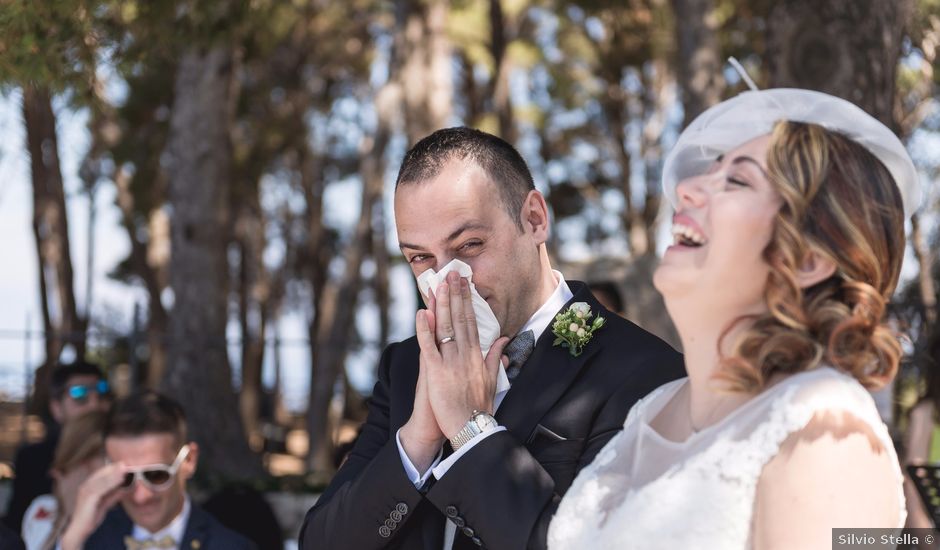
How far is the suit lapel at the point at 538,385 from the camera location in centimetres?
244

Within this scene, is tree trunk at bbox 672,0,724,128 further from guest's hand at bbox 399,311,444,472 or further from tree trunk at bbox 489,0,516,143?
tree trunk at bbox 489,0,516,143

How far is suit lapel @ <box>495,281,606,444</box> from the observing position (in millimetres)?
2438

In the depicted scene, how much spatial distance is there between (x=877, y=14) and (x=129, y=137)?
16792 mm

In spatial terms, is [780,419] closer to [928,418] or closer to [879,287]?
[879,287]

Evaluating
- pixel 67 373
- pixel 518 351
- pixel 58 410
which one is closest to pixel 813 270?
pixel 518 351

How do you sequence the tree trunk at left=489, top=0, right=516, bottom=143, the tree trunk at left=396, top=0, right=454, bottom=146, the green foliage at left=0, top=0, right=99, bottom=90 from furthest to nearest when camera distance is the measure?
the tree trunk at left=489, top=0, right=516, bottom=143 < the tree trunk at left=396, top=0, right=454, bottom=146 < the green foliage at left=0, top=0, right=99, bottom=90

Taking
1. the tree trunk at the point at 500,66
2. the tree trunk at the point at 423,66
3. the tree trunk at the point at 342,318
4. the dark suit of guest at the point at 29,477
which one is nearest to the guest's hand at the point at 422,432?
the dark suit of guest at the point at 29,477

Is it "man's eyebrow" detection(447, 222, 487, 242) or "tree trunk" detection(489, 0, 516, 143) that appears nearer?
"man's eyebrow" detection(447, 222, 487, 242)

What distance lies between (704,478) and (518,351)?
0.93 metres

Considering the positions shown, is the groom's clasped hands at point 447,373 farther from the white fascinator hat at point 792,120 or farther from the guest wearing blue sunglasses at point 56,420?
the guest wearing blue sunglasses at point 56,420

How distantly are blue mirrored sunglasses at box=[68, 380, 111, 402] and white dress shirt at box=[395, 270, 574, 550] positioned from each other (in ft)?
16.4

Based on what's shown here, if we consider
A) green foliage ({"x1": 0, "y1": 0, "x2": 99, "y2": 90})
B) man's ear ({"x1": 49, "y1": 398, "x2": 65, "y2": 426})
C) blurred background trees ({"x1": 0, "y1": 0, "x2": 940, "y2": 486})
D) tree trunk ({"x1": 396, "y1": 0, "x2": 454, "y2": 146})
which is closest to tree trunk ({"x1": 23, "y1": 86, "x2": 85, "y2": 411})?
blurred background trees ({"x1": 0, "y1": 0, "x2": 940, "y2": 486})

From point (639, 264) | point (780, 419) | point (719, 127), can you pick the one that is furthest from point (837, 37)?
point (639, 264)

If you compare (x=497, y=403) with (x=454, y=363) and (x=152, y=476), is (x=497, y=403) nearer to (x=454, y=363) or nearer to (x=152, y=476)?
(x=454, y=363)
